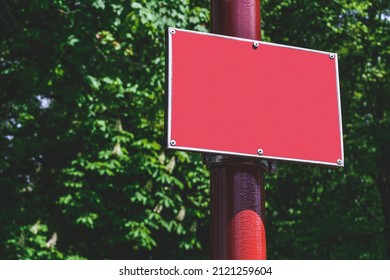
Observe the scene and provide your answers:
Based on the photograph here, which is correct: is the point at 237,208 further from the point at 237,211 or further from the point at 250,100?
the point at 250,100

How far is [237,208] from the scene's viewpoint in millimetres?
2305

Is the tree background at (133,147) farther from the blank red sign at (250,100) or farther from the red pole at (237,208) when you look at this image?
the red pole at (237,208)

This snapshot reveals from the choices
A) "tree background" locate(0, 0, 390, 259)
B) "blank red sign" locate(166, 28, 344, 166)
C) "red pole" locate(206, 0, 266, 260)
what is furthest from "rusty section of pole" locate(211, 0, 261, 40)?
"tree background" locate(0, 0, 390, 259)

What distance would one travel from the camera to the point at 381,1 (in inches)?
653

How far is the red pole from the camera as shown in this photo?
89.6 inches

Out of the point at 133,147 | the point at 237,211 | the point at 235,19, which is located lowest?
the point at 237,211

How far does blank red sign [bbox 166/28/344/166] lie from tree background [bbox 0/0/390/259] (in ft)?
25.2

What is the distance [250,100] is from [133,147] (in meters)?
12.8

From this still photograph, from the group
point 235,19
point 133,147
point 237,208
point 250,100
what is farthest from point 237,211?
point 133,147

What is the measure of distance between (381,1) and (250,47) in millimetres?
15106

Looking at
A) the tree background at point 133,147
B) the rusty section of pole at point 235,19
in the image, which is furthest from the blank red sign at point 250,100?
the tree background at point 133,147

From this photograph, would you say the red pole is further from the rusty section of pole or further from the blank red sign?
the rusty section of pole
